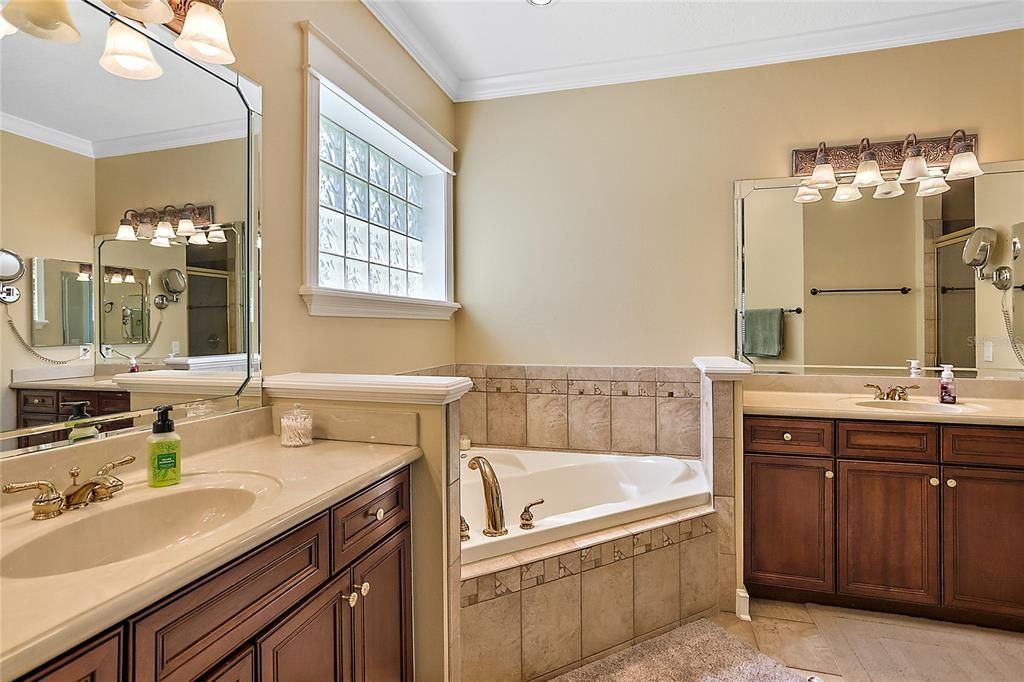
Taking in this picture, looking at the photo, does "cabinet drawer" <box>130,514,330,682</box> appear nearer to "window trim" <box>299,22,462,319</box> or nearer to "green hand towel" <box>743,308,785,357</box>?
"window trim" <box>299,22,462,319</box>

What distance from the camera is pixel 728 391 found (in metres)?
2.22

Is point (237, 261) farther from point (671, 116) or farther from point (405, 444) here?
point (671, 116)

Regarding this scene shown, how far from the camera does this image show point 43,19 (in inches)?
42.1

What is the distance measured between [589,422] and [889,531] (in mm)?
1439

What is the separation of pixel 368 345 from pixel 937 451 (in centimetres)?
245

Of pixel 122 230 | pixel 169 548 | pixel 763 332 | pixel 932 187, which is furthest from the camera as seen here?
pixel 763 332

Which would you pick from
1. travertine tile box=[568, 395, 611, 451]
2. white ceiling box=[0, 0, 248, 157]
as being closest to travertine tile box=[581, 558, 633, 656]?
travertine tile box=[568, 395, 611, 451]

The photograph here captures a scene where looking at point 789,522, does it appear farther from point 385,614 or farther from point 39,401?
point 39,401

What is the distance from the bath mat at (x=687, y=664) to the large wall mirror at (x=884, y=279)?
143 cm

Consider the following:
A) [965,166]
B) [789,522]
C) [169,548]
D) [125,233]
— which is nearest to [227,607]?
[169,548]

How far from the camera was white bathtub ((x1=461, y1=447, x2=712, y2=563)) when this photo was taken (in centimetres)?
232

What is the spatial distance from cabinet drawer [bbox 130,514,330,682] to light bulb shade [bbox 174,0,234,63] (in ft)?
3.98

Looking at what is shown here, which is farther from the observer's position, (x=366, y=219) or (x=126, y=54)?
(x=366, y=219)

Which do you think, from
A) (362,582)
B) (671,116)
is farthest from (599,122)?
(362,582)
